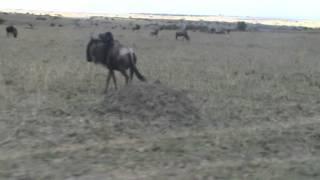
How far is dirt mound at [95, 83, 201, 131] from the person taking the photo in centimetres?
1237

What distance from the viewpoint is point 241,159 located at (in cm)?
941

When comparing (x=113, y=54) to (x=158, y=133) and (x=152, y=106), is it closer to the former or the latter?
(x=152, y=106)

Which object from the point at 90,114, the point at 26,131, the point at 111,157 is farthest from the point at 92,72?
the point at 111,157

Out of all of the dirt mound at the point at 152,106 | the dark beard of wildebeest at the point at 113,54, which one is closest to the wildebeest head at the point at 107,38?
the dark beard of wildebeest at the point at 113,54

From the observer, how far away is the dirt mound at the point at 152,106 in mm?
12367

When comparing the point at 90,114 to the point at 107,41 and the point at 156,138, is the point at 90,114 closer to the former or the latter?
the point at 156,138

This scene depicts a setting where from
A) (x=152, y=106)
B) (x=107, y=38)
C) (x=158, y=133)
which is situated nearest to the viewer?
(x=158, y=133)

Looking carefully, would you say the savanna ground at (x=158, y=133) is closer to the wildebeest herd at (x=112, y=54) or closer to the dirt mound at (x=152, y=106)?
the dirt mound at (x=152, y=106)

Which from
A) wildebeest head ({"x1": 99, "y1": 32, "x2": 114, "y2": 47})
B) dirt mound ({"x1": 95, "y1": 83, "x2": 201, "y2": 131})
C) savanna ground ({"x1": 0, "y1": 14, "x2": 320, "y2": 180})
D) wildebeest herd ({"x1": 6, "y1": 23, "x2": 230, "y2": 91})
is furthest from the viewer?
wildebeest herd ({"x1": 6, "y1": 23, "x2": 230, "y2": 91})

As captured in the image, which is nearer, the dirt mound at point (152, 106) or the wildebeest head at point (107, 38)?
the dirt mound at point (152, 106)

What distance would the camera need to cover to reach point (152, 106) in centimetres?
1293

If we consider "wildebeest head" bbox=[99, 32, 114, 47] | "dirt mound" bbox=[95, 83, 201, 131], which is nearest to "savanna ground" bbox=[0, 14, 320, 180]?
"dirt mound" bbox=[95, 83, 201, 131]

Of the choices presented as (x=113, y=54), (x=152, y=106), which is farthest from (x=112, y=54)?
(x=152, y=106)

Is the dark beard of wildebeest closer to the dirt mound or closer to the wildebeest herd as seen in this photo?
the wildebeest herd
